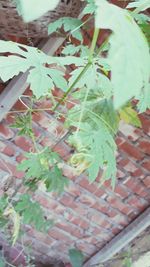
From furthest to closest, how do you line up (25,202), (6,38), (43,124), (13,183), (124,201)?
(124,201) < (13,183) < (43,124) < (25,202) < (6,38)

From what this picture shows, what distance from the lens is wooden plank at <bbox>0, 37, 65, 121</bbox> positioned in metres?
1.45

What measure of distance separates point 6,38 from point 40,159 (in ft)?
1.36

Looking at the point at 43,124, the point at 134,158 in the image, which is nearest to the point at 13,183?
the point at 43,124

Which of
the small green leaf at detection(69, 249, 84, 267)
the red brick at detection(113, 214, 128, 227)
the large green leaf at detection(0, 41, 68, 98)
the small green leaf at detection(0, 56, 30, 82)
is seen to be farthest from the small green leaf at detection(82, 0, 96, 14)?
the small green leaf at detection(69, 249, 84, 267)

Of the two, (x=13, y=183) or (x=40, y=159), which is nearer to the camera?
(x=40, y=159)

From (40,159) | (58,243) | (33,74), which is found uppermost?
(33,74)

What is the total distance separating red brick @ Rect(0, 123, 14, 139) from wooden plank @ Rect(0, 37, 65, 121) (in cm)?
11

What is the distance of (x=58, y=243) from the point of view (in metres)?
2.26

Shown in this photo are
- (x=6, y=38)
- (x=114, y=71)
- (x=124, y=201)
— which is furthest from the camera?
(x=124, y=201)

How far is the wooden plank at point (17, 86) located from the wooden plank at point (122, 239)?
1002mm

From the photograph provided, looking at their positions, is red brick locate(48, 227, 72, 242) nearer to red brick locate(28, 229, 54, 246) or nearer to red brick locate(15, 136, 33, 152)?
red brick locate(28, 229, 54, 246)

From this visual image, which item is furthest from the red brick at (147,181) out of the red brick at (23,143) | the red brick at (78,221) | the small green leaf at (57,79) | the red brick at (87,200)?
the small green leaf at (57,79)

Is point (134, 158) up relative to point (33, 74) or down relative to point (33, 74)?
down

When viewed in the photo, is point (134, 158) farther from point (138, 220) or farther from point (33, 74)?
point (33, 74)
